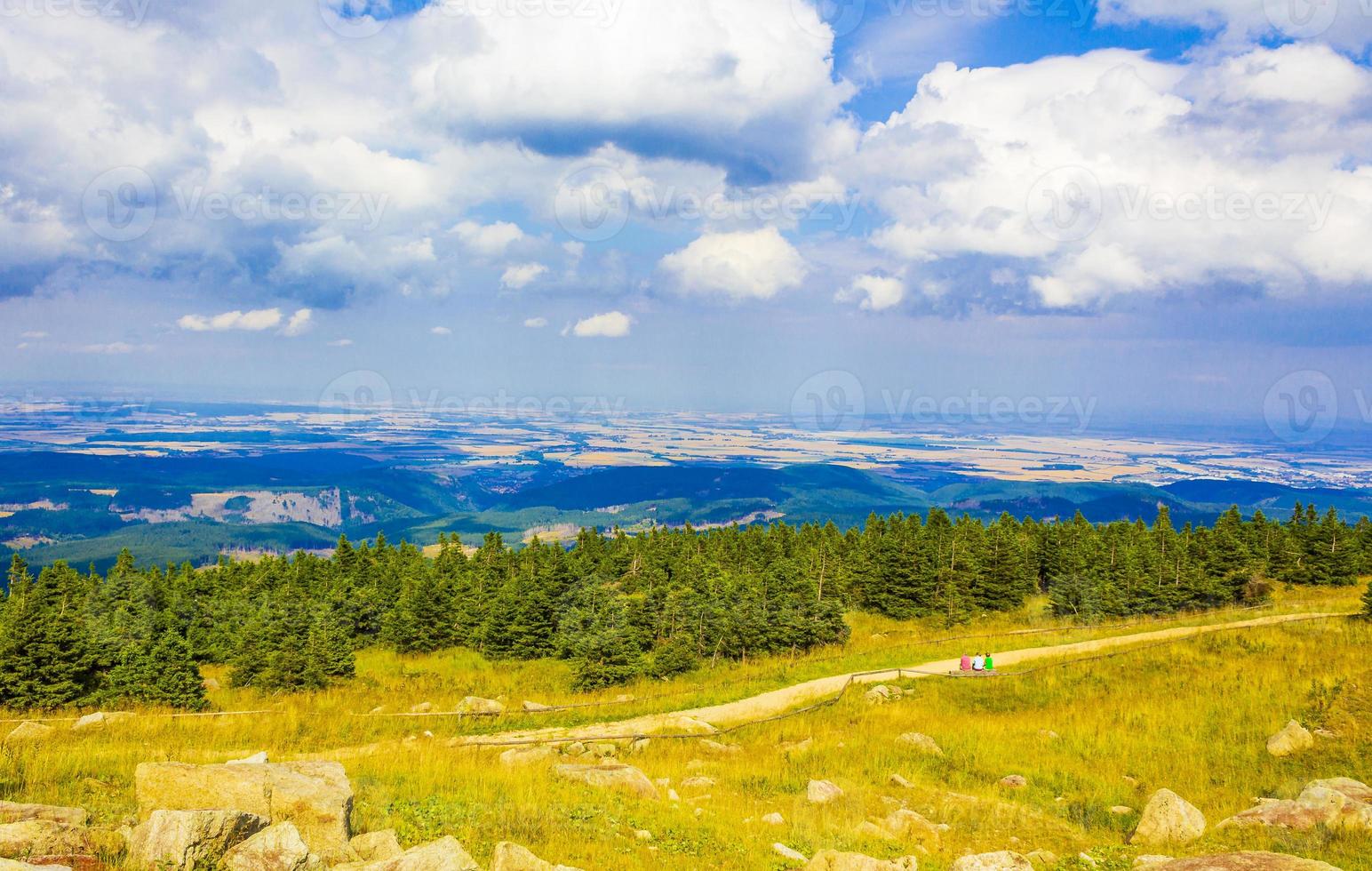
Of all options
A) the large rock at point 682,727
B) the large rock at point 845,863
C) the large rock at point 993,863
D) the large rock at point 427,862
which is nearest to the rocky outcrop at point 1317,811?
the large rock at point 993,863

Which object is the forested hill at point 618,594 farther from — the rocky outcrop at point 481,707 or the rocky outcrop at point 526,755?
the rocky outcrop at point 526,755

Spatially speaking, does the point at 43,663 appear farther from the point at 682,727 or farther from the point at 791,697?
the point at 791,697

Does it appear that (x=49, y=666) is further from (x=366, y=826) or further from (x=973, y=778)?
(x=973, y=778)

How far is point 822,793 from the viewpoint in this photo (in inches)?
634

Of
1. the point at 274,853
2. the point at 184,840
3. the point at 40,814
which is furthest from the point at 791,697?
the point at 40,814

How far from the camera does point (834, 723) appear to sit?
24.1m

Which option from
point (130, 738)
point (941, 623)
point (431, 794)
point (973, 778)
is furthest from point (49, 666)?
point (941, 623)

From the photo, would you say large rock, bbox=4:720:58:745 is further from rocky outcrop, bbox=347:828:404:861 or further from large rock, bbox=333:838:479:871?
large rock, bbox=333:838:479:871

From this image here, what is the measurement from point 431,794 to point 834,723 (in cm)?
1452

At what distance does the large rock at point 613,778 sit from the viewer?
618 inches

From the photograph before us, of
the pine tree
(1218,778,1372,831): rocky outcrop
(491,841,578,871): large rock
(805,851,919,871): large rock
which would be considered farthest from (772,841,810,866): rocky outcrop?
the pine tree

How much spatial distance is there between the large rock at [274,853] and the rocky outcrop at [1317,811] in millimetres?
16076

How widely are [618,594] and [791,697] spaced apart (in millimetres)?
27410

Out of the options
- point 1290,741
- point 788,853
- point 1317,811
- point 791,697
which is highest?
point 1317,811
